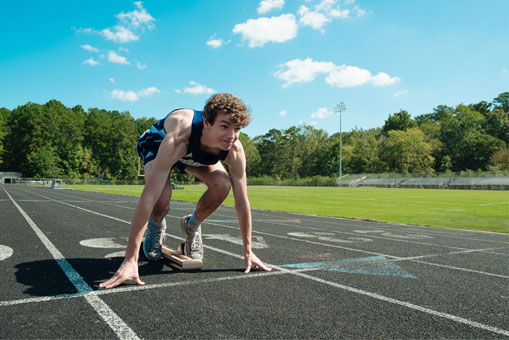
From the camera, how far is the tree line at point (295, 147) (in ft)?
262

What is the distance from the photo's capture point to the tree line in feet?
262

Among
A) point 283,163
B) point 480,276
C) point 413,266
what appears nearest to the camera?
point 480,276

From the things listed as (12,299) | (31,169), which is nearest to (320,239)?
(12,299)

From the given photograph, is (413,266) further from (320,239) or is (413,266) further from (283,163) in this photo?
(283,163)

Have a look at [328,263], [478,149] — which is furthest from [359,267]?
[478,149]

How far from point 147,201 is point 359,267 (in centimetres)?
273

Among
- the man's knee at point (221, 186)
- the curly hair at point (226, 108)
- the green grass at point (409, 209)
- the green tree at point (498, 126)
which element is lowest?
the green grass at point (409, 209)

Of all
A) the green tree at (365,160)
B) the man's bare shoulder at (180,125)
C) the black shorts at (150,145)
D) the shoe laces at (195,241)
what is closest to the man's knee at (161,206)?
the black shorts at (150,145)

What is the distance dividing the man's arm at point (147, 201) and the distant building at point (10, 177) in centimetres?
8951

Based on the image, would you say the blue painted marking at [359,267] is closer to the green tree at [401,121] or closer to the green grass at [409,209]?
the green grass at [409,209]

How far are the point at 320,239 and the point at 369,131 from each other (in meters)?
122

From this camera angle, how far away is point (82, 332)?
7.50 feet

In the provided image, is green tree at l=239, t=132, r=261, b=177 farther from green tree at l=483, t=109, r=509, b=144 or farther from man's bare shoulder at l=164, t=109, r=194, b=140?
man's bare shoulder at l=164, t=109, r=194, b=140

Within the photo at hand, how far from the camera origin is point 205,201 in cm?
415
